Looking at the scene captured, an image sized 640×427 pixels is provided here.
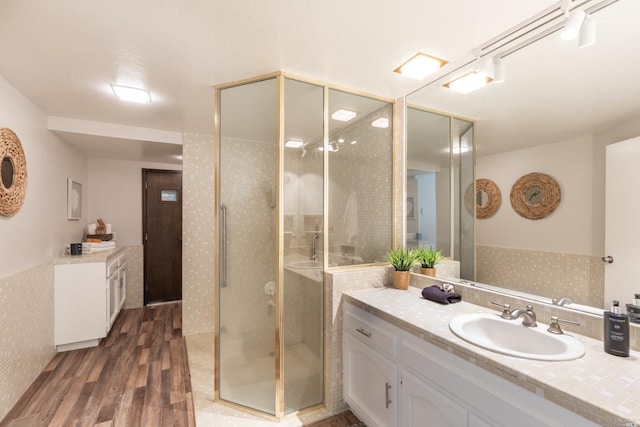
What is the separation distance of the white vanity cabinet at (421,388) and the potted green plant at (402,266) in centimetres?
42

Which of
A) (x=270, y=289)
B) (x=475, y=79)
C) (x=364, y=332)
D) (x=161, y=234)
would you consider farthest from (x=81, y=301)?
(x=475, y=79)

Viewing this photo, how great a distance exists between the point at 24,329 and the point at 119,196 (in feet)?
7.97

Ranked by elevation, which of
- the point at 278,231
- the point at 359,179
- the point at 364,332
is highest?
the point at 359,179

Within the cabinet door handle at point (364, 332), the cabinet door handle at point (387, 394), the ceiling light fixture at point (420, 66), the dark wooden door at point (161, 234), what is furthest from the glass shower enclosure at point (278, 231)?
the dark wooden door at point (161, 234)

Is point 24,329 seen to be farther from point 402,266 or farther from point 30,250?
point 402,266

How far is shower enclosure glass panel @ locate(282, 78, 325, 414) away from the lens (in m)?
2.06

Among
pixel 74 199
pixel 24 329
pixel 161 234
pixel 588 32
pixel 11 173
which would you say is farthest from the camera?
pixel 161 234

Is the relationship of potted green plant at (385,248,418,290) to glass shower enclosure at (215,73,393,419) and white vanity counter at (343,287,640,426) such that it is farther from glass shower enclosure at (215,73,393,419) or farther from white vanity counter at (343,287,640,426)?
white vanity counter at (343,287,640,426)

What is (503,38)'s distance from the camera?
61.2 inches

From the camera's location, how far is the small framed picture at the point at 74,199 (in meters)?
3.40

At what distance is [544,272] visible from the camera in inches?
59.0

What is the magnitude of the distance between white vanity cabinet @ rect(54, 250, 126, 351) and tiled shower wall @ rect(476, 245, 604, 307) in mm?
3576

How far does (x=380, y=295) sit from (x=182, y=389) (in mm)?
1739

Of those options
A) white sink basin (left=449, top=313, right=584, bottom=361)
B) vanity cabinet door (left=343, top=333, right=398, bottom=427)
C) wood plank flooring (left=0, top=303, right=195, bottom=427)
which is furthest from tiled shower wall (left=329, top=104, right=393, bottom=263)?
wood plank flooring (left=0, top=303, right=195, bottom=427)
